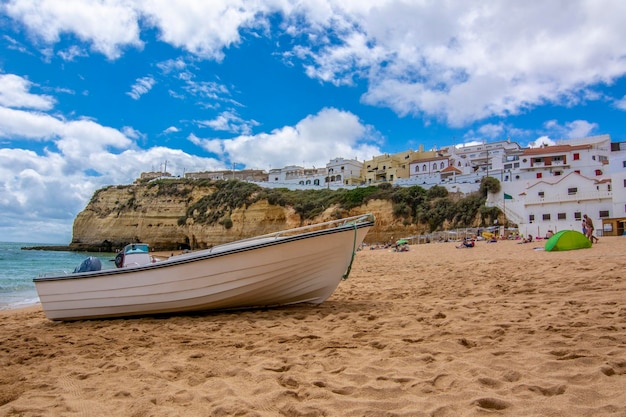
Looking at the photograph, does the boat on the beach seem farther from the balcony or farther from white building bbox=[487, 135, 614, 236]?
the balcony

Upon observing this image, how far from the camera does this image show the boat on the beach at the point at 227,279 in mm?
6238

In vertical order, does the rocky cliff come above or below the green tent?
above

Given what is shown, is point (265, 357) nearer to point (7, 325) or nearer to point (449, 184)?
point (7, 325)

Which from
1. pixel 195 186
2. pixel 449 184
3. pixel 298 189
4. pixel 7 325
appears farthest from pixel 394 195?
→ pixel 7 325

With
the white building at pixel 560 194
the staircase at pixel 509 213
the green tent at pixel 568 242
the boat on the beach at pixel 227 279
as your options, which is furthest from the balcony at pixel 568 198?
the boat on the beach at pixel 227 279

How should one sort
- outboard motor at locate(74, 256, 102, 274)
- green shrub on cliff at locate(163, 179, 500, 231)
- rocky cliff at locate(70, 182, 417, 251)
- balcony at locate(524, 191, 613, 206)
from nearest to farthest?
outboard motor at locate(74, 256, 102, 274)
balcony at locate(524, 191, 613, 206)
green shrub on cliff at locate(163, 179, 500, 231)
rocky cliff at locate(70, 182, 417, 251)

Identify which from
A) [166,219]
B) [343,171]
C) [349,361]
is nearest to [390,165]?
[343,171]

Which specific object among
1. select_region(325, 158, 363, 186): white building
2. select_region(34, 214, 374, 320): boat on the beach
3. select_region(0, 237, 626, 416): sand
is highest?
select_region(325, 158, 363, 186): white building

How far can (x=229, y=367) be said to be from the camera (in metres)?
3.68

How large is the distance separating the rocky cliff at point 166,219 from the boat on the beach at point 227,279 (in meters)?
37.2

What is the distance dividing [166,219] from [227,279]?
53.0 metres

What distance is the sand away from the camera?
263 cm

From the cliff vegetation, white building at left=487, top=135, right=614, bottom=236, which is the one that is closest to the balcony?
white building at left=487, top=135, right=614, bottom=236

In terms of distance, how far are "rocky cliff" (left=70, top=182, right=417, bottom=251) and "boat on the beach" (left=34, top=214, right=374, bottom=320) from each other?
122 feet
